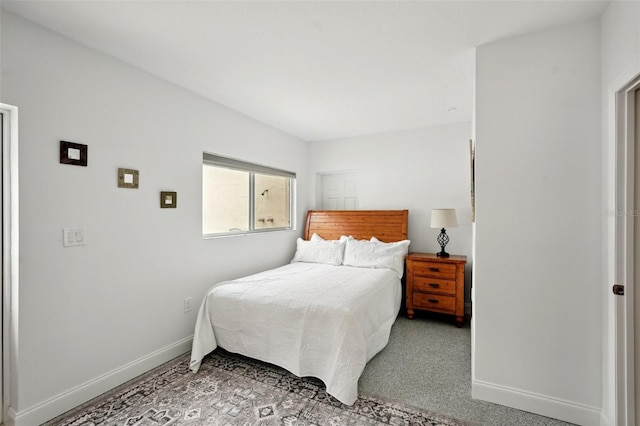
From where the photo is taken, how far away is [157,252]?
8.47 feet

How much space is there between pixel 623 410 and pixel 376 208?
3189mm

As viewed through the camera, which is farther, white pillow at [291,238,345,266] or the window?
white pillow at [291,238,345,266]

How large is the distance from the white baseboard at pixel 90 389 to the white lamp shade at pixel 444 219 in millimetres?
3012

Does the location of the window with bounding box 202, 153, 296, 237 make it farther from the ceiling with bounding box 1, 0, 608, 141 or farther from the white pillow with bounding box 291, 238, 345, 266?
the ceiling with bounding box 1, 0, 608, 141

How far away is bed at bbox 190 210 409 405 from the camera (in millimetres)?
2135

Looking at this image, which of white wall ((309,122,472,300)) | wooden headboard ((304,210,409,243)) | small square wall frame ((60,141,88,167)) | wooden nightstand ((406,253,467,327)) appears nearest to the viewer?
small square wall frame ((60,141,88,167))

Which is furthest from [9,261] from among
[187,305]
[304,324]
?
[304,324]

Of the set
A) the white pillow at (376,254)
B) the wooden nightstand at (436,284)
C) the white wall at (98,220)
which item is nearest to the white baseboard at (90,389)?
the white wall at (98,220)

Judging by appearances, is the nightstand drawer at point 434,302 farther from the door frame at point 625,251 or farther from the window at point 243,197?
the window at point 243,197

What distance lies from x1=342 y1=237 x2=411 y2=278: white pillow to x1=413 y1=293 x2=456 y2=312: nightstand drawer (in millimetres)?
360

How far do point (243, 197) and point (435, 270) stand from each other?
8.20 ft

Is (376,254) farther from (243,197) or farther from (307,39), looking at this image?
(307,39)

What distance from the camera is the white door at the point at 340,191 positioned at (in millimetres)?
4766

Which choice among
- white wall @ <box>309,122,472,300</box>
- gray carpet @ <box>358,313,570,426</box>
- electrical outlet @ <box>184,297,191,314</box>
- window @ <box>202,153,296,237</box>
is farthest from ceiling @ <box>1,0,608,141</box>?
gray carpet @ <box>358,313,570,426</box>
